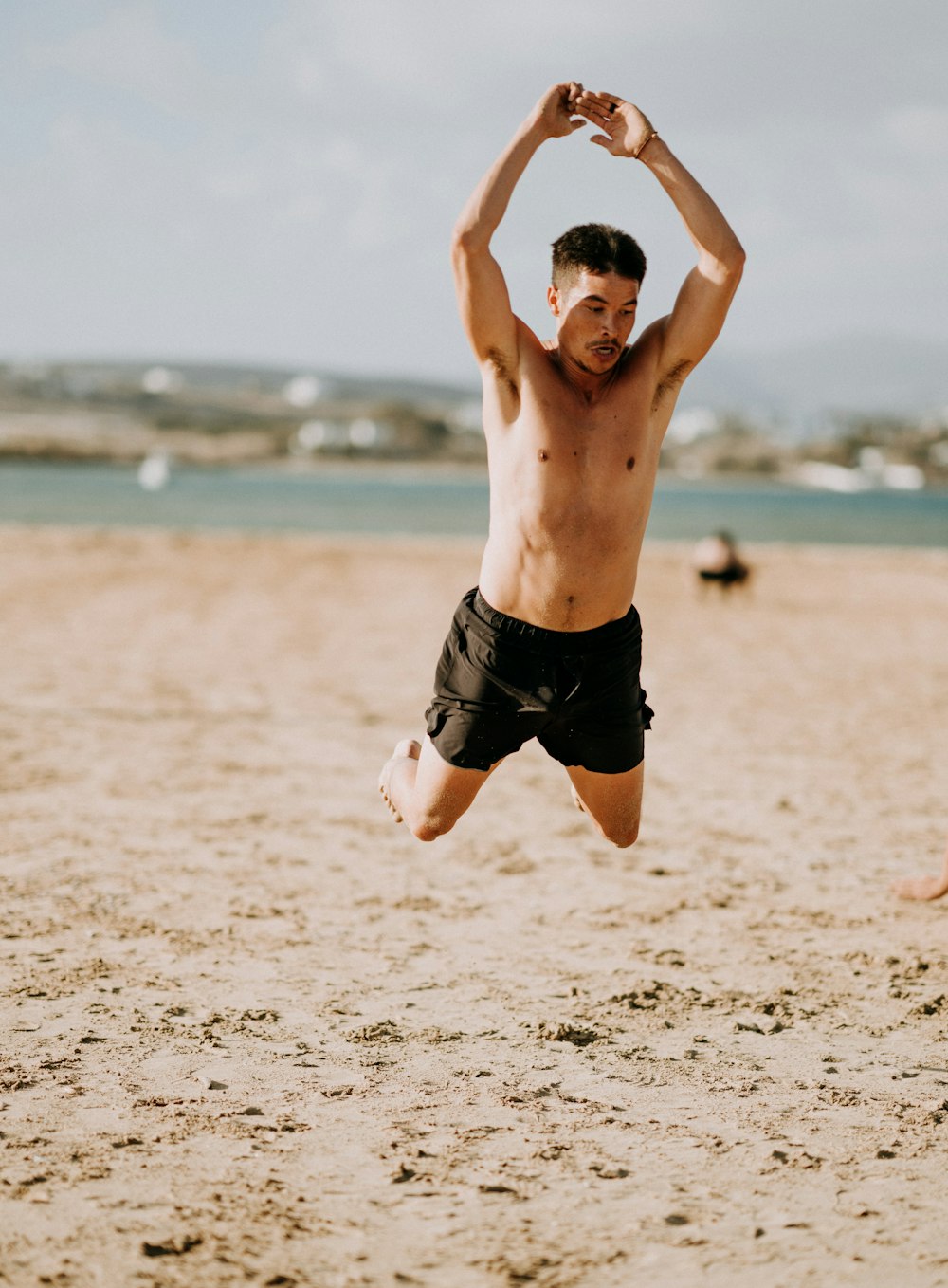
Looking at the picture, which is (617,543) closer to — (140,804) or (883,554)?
(140,804)

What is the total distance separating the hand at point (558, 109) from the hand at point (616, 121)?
3 cm

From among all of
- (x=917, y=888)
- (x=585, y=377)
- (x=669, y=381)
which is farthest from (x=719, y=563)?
(x=585, y=377)

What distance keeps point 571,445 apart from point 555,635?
0.66 meters

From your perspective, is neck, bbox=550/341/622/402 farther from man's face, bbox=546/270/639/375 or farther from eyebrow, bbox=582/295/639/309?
eyebrow, bbox=582/295/639/309

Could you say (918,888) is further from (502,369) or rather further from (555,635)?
(502,369)

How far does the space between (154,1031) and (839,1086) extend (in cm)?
220

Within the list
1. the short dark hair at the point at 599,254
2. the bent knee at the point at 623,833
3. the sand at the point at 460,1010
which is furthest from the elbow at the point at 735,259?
the sand at the point at 460,1010

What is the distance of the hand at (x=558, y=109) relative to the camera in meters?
4.49

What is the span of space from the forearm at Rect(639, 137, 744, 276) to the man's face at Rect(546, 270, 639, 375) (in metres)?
0.28

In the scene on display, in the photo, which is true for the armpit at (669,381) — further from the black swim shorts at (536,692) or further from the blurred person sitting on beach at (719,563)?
the blurred person sitting on beach at (719,563)

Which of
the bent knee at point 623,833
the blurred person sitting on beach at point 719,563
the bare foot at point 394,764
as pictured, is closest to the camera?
the bent knee at point 623,833

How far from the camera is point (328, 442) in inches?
4161

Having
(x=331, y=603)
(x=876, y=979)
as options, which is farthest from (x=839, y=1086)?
(x=331, y=603)

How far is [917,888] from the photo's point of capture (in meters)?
5.95
